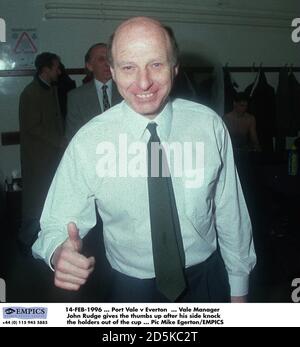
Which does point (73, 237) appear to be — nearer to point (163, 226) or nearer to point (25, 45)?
point (163, 226)

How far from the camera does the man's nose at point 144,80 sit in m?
0.70

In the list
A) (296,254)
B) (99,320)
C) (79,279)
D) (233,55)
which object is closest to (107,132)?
(79,279)

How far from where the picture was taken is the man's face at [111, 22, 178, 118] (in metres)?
0.70

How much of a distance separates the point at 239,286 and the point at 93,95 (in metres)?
0.58

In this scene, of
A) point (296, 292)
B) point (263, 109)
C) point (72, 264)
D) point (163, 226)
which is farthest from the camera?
point (263, 109)

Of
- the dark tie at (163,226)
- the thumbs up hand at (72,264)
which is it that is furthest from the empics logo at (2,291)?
the dark tie at (163,226)

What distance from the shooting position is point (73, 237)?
0.62m

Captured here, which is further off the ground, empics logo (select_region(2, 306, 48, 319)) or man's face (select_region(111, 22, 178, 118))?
man's face (select_region(111, 22, 178, 118))

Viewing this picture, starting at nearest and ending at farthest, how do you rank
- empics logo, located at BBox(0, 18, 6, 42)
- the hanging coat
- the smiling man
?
1. the smiling man
2. empics logo, located at BBox(0, 18, 6, 42)
3. the hanging coat

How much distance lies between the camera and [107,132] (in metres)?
0.76

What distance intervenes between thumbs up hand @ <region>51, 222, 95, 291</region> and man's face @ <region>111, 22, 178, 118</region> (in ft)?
0.92

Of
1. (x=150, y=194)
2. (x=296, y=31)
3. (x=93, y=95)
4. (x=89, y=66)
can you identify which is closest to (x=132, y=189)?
(x=150, y=194)

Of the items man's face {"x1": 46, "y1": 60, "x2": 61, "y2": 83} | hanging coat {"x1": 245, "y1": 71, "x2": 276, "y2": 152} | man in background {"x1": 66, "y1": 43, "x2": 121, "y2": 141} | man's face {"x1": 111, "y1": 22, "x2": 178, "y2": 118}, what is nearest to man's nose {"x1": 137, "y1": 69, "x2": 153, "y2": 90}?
man's face {"x1": 111, "y1": 22, "x2": 178, "y2": 118}

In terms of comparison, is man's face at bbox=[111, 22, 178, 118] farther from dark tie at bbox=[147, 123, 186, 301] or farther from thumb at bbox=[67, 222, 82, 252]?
thumb at bbox=[67, 222, 82, 252]
